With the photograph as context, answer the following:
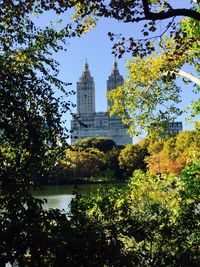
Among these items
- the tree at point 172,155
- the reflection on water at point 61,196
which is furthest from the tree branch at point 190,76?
the tree at point 172,155

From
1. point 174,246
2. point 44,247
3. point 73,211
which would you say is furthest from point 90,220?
point 174,246

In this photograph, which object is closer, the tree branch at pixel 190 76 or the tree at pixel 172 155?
the tree branch at pixel 190 76

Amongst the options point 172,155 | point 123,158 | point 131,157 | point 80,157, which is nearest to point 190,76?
point 80,157

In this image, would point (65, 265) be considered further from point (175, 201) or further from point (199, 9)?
point (199, 9)

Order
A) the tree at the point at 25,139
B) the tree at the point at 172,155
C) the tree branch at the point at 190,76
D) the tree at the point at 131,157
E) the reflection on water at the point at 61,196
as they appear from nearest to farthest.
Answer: the tree at the point at 25,139 → the reflection on water at the point at 61,196 → the tree branch at the point at 190,76 → the tree at the point at 172,155 → the tree at the point at 131,157

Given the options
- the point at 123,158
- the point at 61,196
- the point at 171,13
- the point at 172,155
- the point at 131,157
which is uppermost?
the point at 131,157

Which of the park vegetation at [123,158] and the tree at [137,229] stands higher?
the park vegetation at [123,158]

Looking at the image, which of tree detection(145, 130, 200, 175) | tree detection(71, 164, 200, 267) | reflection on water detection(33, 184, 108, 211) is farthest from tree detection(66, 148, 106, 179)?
tree detection(145, 130, 200, 175)

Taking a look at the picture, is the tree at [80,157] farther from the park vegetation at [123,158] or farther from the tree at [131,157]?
the tree at [131,157]

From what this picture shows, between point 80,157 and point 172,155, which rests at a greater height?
point 172,155

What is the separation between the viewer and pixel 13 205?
466cm

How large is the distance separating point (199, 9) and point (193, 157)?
12.4ft

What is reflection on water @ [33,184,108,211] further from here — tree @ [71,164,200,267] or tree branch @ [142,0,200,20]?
tree branch @ [142,0,200,20]

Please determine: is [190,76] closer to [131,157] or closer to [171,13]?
[171,13]
